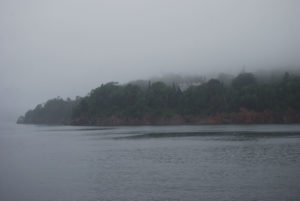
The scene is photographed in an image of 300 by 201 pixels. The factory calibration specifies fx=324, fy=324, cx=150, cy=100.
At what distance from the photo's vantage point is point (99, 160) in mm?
35562

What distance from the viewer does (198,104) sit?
13438 centimetres

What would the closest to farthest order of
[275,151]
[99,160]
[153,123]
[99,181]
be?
[99,181] < [99,160] < [275,151] < [153,123]

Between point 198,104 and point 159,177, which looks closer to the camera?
point 159,177

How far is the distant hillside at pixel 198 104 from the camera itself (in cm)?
12206

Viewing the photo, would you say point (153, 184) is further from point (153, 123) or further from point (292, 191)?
point (153, 123)

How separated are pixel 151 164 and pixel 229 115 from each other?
100 metres

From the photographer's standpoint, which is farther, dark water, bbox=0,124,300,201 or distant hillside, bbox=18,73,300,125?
distant hillside, bbox=18,73,300,125

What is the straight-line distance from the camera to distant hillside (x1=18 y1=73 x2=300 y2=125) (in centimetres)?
12206

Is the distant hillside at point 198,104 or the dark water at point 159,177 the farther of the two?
the distant hillside at point 198,104

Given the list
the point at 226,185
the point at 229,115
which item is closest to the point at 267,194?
the point at 226,185

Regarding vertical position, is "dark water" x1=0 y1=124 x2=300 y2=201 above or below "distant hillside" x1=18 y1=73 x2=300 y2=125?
below

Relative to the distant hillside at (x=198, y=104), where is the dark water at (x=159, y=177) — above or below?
below

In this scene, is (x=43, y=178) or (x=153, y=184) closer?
(x=153, y=184)

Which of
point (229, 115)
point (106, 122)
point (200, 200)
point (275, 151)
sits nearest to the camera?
point (200, 200)
